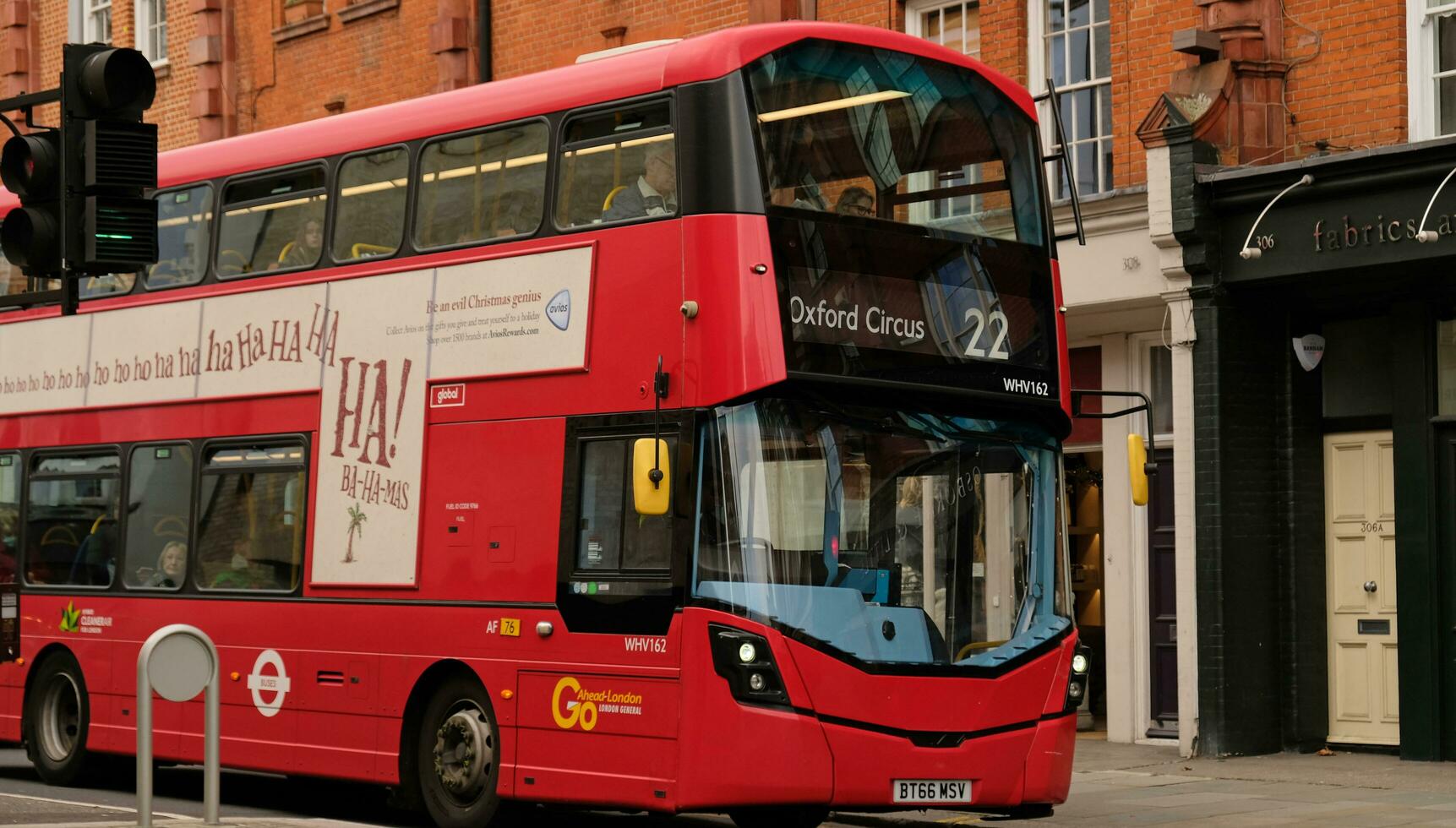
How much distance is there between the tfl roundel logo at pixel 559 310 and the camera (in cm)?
1199

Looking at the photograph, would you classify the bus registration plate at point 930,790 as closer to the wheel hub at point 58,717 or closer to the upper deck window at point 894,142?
the upper deck window at point 894,142

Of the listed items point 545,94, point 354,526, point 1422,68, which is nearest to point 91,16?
point 354,526

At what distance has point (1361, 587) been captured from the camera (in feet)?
54.7

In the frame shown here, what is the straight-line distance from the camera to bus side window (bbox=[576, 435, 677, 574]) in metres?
11.3

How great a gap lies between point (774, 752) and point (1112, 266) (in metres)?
7.93

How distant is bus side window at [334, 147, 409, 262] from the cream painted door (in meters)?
8.04

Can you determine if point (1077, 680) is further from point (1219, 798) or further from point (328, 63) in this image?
point (328, 63)

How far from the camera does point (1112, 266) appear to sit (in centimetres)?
1750

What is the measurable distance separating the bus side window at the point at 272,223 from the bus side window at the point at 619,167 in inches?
95.8

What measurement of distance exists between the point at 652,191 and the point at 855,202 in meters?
1.13

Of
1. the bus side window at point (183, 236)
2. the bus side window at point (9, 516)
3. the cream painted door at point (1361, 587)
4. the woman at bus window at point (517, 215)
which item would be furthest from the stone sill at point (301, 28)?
the woman at bus window at point (517, 215)

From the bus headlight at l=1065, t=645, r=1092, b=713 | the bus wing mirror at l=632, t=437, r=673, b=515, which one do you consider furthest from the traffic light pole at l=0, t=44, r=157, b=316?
the bus headlight at l=1065, t=645, r=1092, b=713

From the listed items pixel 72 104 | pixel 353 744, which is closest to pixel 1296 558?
pixel 353 744

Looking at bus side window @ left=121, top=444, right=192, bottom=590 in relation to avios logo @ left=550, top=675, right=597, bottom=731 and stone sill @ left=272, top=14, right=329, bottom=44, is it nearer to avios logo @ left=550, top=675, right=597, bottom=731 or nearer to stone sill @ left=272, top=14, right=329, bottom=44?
avios logo @ left=550, top=675, right=597, bottom=731
